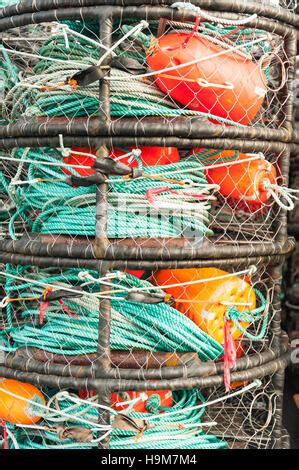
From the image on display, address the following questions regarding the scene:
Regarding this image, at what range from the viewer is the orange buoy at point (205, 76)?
238 centimetres

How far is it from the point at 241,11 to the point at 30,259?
1438 mm

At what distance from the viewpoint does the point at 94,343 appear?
2.46 m

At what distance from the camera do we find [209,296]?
8.30 feet

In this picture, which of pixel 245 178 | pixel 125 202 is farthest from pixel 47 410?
pixel 245 178

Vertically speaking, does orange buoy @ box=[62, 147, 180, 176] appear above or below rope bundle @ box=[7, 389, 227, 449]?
above

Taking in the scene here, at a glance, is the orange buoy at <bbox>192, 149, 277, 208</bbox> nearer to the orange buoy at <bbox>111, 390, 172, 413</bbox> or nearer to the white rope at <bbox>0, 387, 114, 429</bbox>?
the orange buoy at <bbox>111, 390, 172, 413</bbox>

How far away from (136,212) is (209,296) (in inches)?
19.9

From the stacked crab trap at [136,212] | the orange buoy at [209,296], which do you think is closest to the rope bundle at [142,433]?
the stacked crab trap at [136,212]

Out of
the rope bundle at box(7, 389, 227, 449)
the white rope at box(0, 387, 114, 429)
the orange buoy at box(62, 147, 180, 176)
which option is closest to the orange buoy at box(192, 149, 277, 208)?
the orange buoy at box(62, 147, 180, 176)

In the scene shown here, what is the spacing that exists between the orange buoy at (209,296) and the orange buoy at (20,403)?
77 cm

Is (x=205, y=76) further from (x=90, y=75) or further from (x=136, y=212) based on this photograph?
(x=136, y=212)

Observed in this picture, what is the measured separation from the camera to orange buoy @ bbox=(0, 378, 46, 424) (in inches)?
98.8

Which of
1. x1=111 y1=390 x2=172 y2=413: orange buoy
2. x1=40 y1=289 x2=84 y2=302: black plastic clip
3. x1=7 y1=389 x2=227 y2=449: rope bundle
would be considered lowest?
x1=7 y1=389 x2=227 y2=449: rope bundle
